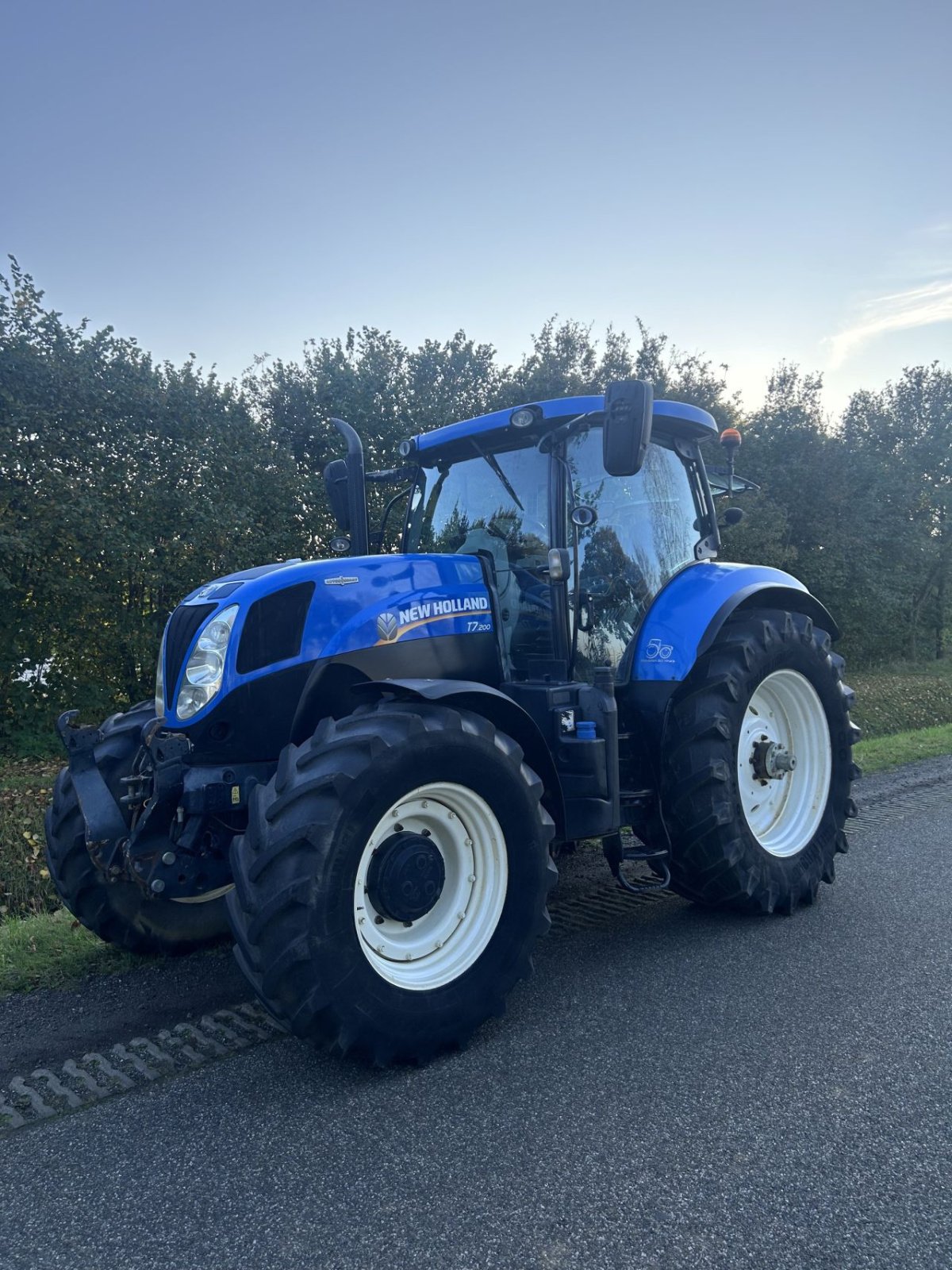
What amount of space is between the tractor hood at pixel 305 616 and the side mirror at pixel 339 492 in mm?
889

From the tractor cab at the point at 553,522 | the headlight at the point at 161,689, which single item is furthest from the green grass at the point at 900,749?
the headlight at the point at 161,689

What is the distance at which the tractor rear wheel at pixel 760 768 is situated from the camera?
4059mm

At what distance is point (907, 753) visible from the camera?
8977mm

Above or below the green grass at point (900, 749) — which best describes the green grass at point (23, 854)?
above

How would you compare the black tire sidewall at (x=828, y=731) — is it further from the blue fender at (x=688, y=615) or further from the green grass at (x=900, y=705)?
the green grass at (x=900, y=705)

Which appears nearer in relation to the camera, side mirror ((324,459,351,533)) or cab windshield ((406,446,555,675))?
cab windshield ((406,446,555,675))

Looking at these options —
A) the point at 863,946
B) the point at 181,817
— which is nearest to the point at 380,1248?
Result: the point at 181,817

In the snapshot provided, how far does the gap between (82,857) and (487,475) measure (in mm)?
2389

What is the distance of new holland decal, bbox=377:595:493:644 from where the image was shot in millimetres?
3566

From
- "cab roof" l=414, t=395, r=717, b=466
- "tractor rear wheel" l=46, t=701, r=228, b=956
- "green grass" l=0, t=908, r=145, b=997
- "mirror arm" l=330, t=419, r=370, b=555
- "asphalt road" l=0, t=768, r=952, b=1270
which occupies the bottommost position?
"asphalt road" l=0, t=768, r=952, b=1270

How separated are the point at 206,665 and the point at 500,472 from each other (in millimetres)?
1635

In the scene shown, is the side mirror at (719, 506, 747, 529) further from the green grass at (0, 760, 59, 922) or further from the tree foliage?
the tree foliage

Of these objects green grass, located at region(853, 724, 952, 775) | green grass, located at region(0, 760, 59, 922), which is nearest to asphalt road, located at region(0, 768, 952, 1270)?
green grass, located at region(0, 760, 59, 922)

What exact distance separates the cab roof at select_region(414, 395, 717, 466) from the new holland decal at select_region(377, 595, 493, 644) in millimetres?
805
